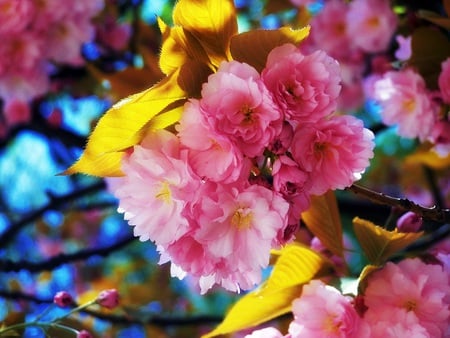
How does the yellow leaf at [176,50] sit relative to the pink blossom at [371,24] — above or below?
above

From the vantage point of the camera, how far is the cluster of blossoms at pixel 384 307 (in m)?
1.20

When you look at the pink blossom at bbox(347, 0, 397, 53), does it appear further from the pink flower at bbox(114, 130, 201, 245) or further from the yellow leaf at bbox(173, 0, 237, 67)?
the pink flower at bbox(114, 130, 201, 245)

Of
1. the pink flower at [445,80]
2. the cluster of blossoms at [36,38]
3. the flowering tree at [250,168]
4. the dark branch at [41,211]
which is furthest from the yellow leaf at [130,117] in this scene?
the dark branch at [41,211]

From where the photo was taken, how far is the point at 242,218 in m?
1.09

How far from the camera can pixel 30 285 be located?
396 cm

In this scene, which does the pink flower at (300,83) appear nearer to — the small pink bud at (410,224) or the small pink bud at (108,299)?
the small pink bud at (410,224)

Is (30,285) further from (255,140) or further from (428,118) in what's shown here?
(255,140)

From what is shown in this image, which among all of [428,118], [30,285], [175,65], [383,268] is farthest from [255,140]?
[30,285]

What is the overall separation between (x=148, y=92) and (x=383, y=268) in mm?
429

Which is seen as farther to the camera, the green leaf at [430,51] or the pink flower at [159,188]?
the green leaf at [430,51]

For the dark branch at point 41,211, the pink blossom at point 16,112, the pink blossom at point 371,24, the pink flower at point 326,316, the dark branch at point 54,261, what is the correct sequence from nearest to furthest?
the pink flower at point 326,316
the dark branch at point 54,261
the pink blossom at point 371,24
the dark branch at point 41,211
the pink blossom at point 16,112

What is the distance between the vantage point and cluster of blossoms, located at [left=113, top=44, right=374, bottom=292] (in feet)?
3.49

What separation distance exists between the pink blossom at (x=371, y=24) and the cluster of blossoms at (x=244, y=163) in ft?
A: 3.44

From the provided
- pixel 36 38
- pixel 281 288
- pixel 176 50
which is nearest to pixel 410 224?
pixel 281 288
